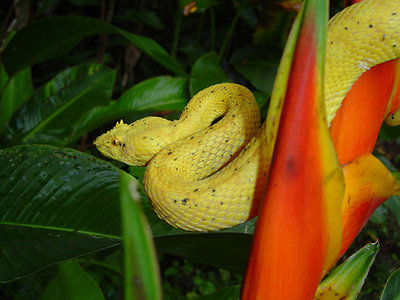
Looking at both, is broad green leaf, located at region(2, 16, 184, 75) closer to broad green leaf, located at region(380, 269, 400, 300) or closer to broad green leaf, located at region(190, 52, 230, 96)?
broad green leaf, located at region(190, 52, 230, 96)

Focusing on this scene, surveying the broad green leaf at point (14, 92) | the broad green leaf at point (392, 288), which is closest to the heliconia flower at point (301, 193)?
the broad green leaf at point (392, 288)

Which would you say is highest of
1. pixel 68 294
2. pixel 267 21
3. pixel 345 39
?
pixel 267 21

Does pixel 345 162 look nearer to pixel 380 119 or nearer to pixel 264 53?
pixel 380 119

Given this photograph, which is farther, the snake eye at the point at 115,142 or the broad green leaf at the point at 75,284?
the broad green leaf at the point at 75,284

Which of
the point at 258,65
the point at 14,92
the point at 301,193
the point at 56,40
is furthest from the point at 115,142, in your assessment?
the point at 14,92

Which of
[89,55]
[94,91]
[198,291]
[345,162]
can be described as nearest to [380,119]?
[345,162]

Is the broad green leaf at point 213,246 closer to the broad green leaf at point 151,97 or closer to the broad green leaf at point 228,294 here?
the broad green leaf at point 228,294

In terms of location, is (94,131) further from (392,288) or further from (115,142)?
(392,288)

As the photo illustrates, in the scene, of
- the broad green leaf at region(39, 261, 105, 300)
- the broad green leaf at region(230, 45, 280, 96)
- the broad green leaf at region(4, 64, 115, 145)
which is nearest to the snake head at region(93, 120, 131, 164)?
the broad green leaf at region(39, 261, 105, 300)
